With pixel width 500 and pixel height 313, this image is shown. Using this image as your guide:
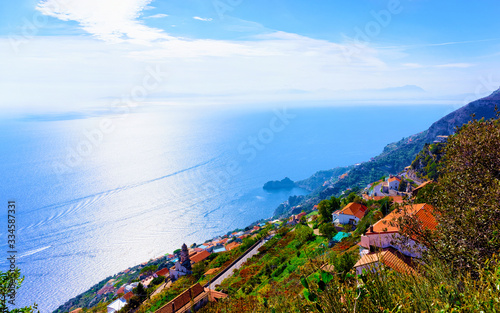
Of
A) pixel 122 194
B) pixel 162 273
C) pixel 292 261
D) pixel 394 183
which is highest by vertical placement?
pixel 122 194

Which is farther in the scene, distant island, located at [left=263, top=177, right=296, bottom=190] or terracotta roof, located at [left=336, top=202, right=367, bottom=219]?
distant island, located at [left=263, top=177, right=296, bottom=190]

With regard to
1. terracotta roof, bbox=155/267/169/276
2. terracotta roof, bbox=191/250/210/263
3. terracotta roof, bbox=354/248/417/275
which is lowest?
terracotta roof, bbox=155/267/169/276

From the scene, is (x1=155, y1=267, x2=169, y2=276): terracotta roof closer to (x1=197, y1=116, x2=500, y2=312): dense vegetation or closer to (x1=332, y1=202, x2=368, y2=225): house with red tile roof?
(x1=332, y1=202, x2=368, y2=225): house with red tile roof

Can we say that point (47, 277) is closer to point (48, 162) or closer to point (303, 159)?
point (48, 162)

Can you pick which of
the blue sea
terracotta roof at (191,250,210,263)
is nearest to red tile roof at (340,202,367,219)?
terracotta roof at (191,250,210,263)

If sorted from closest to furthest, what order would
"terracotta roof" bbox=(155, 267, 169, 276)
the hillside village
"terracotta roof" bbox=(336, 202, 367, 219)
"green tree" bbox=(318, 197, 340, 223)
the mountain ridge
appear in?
the hillside village
"terracotta roof" bbox=(336, 202, 367, 219)
"green tree" bbox=(318, 197, 340, 223)
"terracotta roof" bbox=(155, 267, 169, 276)
the mountain ridge

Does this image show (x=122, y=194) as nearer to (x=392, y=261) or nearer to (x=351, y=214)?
(x=351, y=214)

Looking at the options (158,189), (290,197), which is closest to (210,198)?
(158,189)

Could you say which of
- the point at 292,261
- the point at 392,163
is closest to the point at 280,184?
the point at 392,163

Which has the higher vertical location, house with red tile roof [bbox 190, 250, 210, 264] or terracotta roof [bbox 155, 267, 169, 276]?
house with red tile roof [bbox 190, 250, 210, 264]
